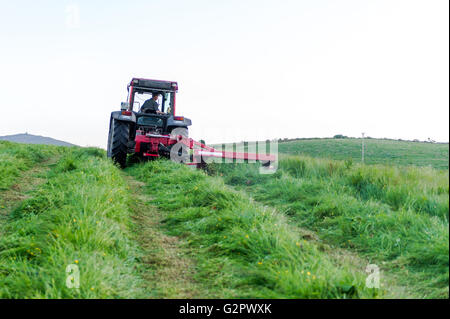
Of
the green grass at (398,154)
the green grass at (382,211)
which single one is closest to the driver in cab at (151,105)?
the green grass at (382,211)

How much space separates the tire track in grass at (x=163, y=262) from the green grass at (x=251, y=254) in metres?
0.11

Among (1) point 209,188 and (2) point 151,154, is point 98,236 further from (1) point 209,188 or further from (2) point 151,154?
(2) point 151,154

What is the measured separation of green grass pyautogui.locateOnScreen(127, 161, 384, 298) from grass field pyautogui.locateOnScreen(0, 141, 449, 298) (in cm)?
1

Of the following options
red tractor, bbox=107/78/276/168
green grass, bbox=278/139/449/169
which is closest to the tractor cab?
red tractor, bbox=107/78/276/168

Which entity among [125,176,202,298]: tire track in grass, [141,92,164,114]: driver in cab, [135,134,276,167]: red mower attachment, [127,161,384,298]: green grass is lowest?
[125,176,202,298]: tire track in grass

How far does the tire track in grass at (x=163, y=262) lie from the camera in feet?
8.05

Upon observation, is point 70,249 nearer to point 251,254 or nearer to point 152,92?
point 251,254

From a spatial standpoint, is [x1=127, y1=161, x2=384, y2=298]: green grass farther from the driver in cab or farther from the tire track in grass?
the driver in cab

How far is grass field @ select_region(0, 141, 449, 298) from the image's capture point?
227 cm

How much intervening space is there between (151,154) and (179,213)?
507 cm

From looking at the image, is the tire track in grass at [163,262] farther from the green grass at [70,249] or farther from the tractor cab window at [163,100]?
the tractor cab window at [163,100]
